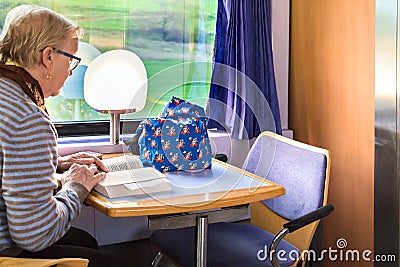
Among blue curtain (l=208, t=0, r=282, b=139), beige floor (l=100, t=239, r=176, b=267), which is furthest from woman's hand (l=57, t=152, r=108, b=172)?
blue curtain (l=208, t=0, r=282, b=139)

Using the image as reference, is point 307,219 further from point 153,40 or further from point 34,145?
point 153,40

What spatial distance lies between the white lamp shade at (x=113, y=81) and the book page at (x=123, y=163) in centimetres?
28

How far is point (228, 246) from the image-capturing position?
2174 millimetres

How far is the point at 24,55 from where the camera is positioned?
1.74 metres

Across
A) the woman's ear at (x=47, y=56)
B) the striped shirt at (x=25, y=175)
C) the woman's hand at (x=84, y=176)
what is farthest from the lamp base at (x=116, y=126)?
the striped shirt at (x=25, y=175)

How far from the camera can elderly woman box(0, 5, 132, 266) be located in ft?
5.21

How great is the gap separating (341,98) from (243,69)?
1.59ft

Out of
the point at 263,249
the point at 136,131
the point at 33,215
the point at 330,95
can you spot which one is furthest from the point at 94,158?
the point at 330,95

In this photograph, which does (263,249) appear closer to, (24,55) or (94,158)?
(94,158)

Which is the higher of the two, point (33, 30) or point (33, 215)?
point (33, 30)

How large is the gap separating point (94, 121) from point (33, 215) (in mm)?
1199

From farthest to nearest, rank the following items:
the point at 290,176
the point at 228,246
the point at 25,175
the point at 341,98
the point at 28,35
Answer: the point at 341,98, the point at 290,176, the point at 228,246, the point at 28,35, the point at 25,175

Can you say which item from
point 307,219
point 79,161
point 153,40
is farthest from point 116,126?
point 307,219

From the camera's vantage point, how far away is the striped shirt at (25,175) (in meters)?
1.58
